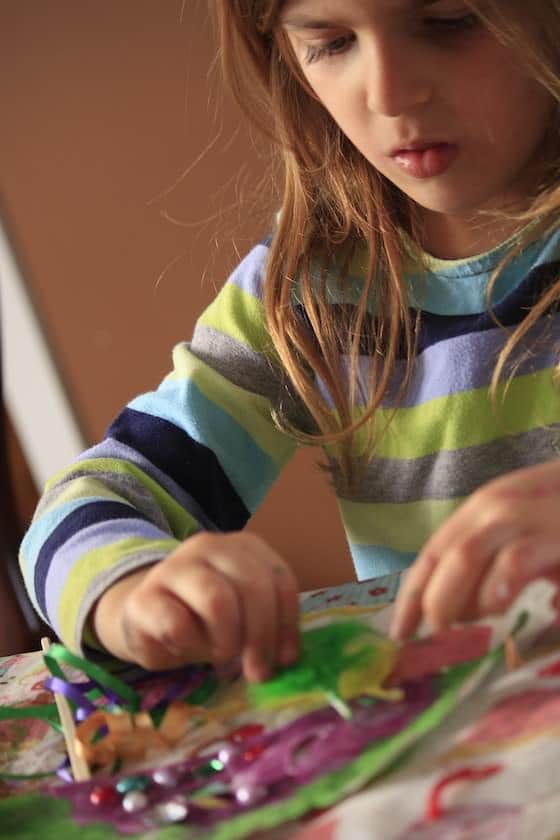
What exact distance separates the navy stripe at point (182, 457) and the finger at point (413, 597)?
33 centimetres

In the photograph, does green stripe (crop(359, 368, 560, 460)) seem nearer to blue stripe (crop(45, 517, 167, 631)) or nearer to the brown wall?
blue stripe (crop(45, 517, 167, 631))

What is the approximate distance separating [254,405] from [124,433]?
10cm

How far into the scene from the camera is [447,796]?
0.43m

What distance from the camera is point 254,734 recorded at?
0.53m

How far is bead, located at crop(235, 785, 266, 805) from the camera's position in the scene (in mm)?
469

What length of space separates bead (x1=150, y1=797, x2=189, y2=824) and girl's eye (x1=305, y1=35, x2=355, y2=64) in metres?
0.42

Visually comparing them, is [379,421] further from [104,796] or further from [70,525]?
[104,796]

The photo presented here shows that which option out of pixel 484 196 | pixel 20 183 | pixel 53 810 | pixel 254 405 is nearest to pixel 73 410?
pixel 20 183

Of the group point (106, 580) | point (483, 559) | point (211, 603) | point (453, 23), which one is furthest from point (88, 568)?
point (453, 23)

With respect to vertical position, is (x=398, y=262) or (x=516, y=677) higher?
(x=398, y=262)

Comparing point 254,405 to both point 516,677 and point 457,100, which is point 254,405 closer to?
point 457,100

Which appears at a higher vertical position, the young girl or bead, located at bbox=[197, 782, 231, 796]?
the young girl

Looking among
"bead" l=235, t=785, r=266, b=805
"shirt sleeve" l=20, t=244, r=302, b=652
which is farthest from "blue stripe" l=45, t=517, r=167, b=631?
"bead" l=235, t=785, r=266, b=805

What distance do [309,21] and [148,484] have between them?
30cm
